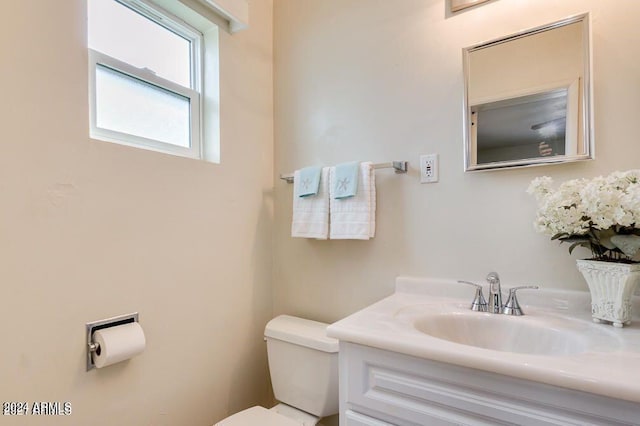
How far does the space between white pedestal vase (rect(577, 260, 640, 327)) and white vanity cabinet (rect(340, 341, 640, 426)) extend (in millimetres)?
363

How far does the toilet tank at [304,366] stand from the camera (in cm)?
124

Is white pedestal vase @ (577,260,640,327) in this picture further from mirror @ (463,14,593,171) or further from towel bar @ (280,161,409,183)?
towel bar @ (280,161,409,183)

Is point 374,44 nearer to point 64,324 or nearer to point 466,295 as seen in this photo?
point 466,295

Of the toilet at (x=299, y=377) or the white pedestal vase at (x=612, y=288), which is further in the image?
the toilet at (x=299, y=377)

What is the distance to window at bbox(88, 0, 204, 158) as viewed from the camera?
43.4 inches

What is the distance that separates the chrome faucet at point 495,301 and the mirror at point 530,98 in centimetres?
40

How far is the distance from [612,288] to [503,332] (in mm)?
305

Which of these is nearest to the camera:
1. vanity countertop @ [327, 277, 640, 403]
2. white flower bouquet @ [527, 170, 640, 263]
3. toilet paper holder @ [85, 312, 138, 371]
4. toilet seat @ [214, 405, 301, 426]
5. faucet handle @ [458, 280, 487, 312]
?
vanity countertop @ [327, 277, 640, 403]


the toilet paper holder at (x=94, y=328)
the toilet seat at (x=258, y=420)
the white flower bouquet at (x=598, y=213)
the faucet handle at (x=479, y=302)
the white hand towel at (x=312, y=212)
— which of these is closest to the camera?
the white flower bouquet at (x=598, y=213)

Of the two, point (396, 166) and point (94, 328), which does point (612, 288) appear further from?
point (94, 328)

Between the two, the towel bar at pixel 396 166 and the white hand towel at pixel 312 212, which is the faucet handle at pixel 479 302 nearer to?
the towel bar at pixel 396 166

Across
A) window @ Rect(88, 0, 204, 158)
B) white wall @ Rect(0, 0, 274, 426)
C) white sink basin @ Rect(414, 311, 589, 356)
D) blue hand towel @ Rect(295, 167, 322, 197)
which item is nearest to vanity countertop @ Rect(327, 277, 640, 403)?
white sink basin @ Rect(414, 311, 589, 356)

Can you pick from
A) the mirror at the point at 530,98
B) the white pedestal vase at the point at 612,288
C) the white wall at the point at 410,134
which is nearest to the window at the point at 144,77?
the white wall at the point at 410,134

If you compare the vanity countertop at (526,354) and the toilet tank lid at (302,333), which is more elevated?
the vanity countertop at (526,354)
